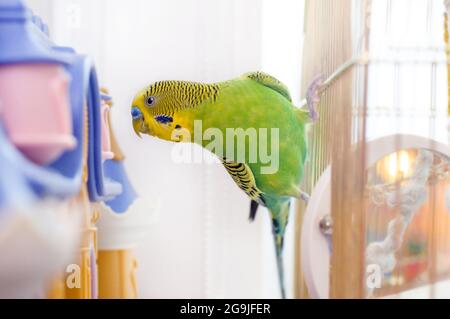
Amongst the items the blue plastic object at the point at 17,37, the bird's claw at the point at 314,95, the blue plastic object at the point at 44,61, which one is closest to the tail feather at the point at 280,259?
the bird's claw at the point at 314,95

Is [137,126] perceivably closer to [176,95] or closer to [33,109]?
[176,95]

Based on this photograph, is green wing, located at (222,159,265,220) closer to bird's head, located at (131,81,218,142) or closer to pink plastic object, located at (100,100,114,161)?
bird's head, located at (131,81,218,142)

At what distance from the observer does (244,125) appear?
107cm

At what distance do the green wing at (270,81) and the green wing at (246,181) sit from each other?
154 mm

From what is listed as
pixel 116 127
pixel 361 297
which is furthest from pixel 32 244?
pixel 361 297

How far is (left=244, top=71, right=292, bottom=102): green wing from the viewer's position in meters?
1.08

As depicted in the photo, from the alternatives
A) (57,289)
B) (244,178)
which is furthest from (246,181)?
(57,289)

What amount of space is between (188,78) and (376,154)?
38cm

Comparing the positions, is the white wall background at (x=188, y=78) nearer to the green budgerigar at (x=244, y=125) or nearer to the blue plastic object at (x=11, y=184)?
the green budgerigar at (x=244, y=125)

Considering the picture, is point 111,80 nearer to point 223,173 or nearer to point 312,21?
point 223,173

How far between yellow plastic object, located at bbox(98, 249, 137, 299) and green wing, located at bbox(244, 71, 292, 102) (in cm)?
40

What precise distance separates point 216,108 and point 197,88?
0.17 feet

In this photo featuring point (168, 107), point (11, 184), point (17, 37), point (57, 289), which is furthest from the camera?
point (168, 107)

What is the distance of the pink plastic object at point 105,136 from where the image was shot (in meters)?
0.98
